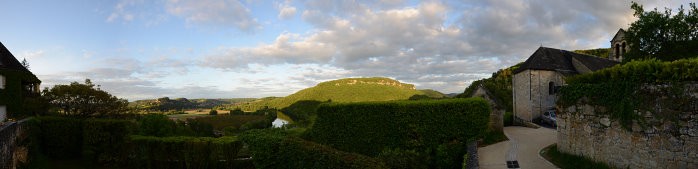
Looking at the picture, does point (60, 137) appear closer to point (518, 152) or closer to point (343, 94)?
point (518, 152)

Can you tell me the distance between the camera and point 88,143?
593 inches

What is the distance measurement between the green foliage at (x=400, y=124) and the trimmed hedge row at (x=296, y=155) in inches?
124

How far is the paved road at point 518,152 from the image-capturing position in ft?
26.5

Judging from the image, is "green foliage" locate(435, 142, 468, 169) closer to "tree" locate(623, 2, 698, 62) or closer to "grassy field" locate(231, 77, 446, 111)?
"tree" locate(623, 2, 698, 62)

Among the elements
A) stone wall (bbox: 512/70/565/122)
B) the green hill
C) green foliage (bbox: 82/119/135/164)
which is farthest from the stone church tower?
the green hill

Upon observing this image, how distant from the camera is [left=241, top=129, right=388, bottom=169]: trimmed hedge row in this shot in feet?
26.1

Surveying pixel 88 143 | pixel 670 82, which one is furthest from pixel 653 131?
pixel 88 143

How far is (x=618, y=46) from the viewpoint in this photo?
26.5 meters

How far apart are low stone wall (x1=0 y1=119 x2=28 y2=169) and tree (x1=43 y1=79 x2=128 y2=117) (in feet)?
32.5

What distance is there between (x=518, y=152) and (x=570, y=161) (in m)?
1.95

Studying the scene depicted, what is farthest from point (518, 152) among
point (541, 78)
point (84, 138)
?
point (84, 138)

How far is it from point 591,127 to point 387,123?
7244 mm

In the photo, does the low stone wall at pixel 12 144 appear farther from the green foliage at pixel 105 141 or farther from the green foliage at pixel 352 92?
the green foliage at pixel 352 92

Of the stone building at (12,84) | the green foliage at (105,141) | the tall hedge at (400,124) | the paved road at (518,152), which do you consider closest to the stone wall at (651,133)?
the paved road at (518,152)
